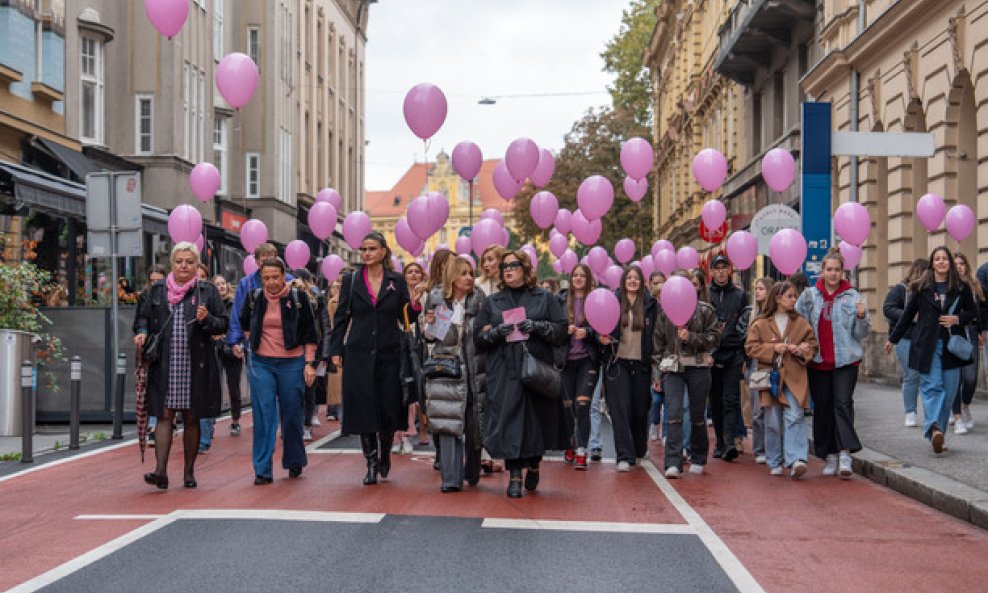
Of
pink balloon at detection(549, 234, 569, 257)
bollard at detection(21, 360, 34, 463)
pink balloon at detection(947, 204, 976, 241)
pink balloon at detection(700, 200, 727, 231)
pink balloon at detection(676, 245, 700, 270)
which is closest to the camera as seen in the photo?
bollard at detection(21, 360, 34, 463)

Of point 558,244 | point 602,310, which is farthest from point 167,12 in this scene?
point 558,244

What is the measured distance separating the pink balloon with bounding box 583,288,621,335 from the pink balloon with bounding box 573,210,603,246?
35.8 ft

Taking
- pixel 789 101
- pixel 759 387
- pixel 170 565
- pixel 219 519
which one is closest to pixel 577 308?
pixel 759 387

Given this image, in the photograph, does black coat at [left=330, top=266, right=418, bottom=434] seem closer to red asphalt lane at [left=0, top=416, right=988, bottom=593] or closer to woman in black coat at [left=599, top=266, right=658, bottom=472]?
red asphalt lane at [left=0, top=416, right=988, bottom=593]

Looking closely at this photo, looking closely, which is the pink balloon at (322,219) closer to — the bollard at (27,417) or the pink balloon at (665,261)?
the pink balloon at (665,261)

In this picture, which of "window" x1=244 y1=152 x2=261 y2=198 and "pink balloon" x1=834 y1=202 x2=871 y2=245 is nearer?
"pink balloon" x1=834 y1=202 x2=871 y2=245

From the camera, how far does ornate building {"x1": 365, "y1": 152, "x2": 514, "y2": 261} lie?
144 m

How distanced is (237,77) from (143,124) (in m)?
17.0

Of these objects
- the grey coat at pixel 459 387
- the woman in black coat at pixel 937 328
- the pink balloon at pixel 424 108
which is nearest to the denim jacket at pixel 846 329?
the woman in black coat at pixel 937 328

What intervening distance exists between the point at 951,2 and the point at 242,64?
36.1 feet

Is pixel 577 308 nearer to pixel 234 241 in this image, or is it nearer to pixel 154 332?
pixel 154 332

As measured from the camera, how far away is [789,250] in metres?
13.8

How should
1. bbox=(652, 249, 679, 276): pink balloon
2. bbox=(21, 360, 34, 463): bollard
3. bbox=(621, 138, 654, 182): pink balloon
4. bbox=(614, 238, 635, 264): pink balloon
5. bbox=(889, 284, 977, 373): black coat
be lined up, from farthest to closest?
bbox=(614, 238, 635, 264): pink balloon → bbox=(652, 249, 679, 276): pink balloon → bbox=(621, 138, 654, 182): pink balloon → bbox=(889, 284, 977, 373): black coat → bbox=(21, 360, 34, 463): bollard

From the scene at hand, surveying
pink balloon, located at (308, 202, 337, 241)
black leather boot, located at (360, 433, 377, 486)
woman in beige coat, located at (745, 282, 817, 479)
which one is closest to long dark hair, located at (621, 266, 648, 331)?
woman in beige coat, located at (745, 282, 817, 479)
